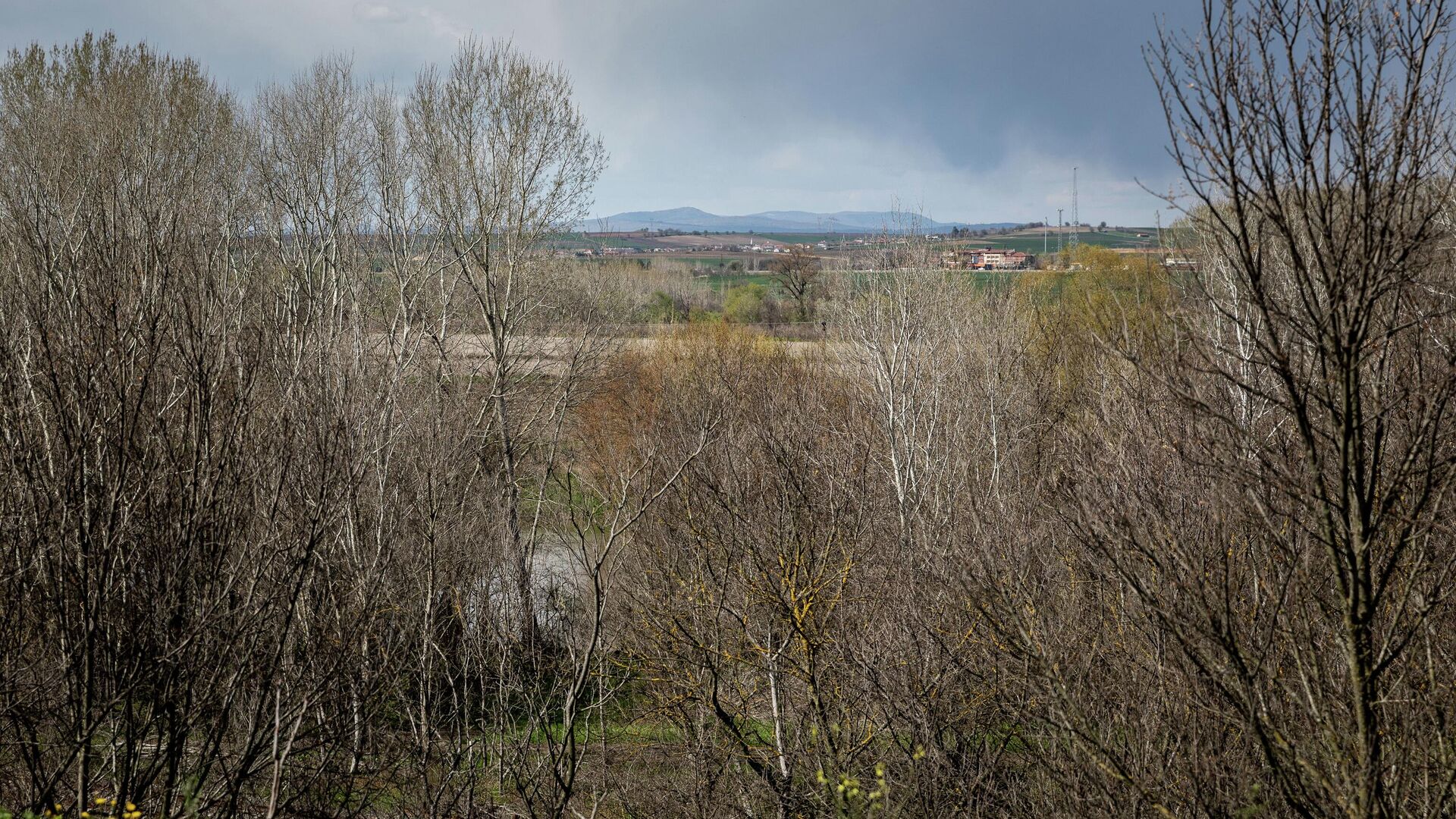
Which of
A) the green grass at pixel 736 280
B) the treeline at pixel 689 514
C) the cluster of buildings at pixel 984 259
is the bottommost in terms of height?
the treeline at pixel 689 514

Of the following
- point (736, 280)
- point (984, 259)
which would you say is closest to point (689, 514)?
point (984, 259)

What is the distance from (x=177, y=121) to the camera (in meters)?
21.1

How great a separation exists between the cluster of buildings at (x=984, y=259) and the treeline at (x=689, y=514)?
3.25ft

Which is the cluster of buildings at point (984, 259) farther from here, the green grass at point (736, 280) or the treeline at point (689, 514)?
the green grass at point (736, 280)

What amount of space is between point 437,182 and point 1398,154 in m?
21.9

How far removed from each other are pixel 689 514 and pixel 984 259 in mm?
24288

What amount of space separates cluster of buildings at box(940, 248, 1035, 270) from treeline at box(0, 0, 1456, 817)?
0.99m

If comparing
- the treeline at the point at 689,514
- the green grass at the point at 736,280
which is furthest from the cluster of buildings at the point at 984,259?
the green grass at the point at 736,280

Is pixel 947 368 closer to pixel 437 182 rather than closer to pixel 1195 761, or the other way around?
pixel 437 182

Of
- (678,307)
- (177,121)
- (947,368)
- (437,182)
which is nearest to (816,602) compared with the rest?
(947,368)

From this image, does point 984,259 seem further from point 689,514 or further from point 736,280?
point 736,280

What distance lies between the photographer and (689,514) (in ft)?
42.1

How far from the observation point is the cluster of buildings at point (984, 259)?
27.2 metres

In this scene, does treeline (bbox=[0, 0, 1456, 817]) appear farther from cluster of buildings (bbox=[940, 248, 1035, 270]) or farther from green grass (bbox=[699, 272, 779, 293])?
green grass (bbox=[699, 272, 779, 293])
